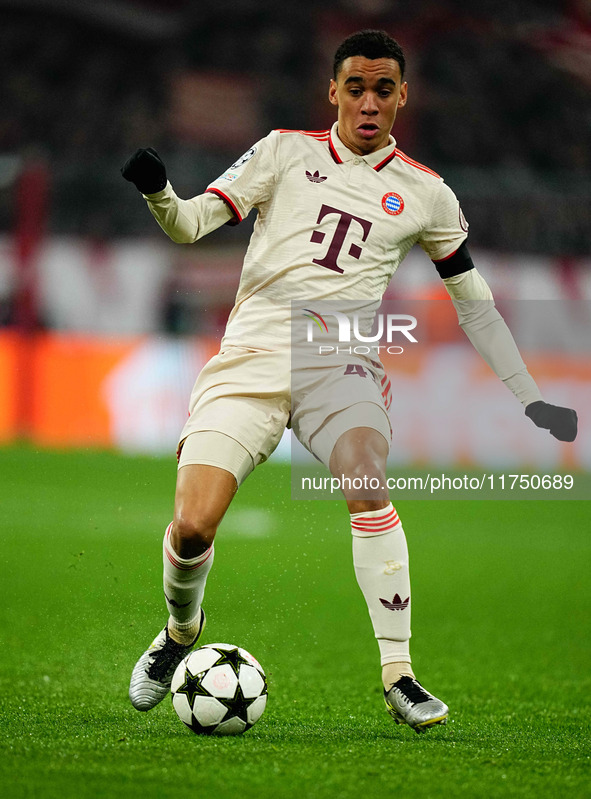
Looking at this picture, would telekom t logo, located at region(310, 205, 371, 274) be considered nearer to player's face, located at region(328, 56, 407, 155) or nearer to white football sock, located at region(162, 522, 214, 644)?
player's face, located at region(328, 56, 407, 155)

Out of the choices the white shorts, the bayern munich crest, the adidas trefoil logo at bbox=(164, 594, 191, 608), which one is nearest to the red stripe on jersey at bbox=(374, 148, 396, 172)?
the bayern munich crest

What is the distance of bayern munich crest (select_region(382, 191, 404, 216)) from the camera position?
3869mm

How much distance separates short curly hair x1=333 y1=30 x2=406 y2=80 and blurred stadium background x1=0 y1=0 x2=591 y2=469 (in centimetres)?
536

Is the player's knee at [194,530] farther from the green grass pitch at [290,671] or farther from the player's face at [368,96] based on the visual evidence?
the player's face at [368,96]

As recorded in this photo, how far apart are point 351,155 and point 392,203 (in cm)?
23

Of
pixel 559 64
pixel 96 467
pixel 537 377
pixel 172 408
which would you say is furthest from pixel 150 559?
pixel 559 64

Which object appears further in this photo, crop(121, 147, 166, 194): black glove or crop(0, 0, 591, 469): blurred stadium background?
crop(0, 0, 591, 469): blurred stadium background

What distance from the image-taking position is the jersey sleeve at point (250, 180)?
12.4ft

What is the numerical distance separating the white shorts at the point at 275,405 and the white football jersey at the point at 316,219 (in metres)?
0.11

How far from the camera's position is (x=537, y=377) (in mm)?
12141

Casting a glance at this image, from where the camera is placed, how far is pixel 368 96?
3.78m

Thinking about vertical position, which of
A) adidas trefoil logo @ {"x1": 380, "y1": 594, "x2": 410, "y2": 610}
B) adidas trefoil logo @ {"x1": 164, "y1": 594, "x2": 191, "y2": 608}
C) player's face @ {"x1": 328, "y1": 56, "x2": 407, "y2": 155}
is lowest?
adidas trefoil logo @ {"x1": 164, "y1": 594, "x2": 191, "y2": 608}

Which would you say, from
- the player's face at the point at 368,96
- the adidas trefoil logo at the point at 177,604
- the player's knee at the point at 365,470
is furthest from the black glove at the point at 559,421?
the adidas trefoil logo at the point at 177,604

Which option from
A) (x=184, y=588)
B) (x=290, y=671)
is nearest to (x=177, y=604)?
(x=184, y=588)
